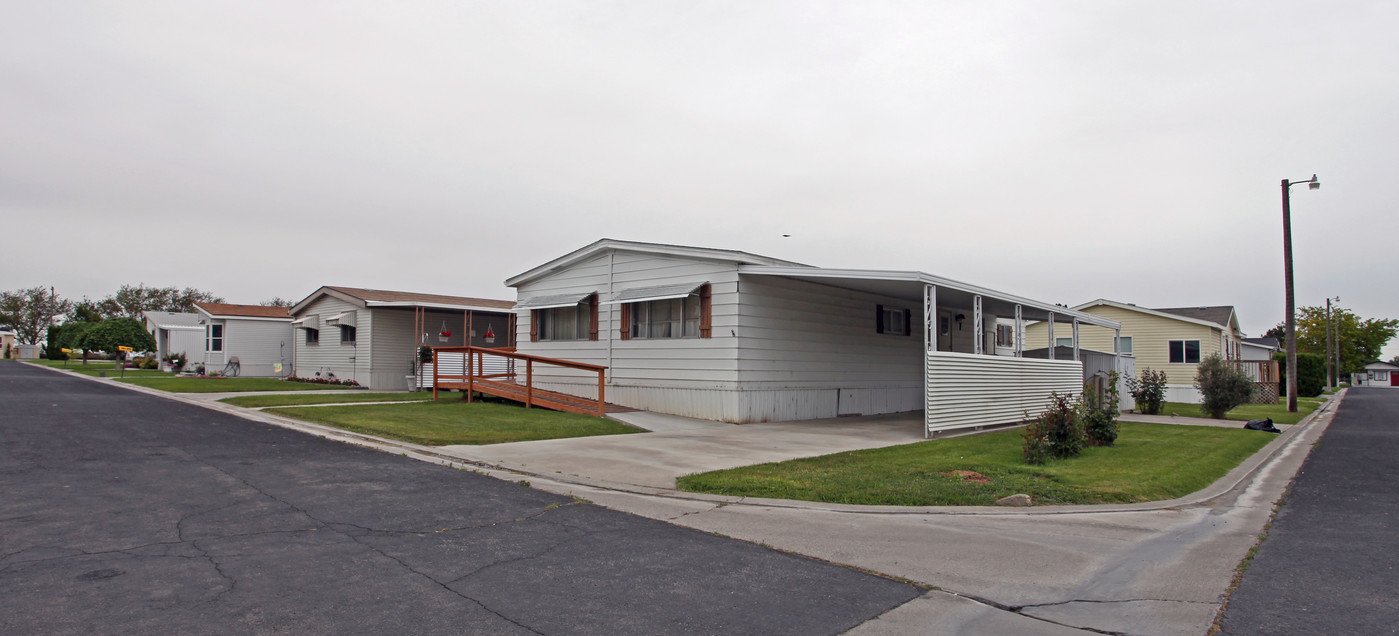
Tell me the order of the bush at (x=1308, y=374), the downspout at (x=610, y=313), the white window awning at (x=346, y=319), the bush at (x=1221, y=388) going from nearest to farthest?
1. the downspout at (x=610, y=313)
2. the bush at (x=1221, y=388)
3. the white window awning at (x=346, y=319)
4. the bush at (x=1308, y=374)

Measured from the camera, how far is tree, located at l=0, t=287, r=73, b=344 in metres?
85.0

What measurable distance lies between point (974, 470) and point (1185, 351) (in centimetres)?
2794

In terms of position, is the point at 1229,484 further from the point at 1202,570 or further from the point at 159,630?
the point at 159,630

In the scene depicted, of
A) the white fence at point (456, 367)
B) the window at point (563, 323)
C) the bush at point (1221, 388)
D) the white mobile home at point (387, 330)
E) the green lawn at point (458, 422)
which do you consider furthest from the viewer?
the white mobile home at point (387, 330)

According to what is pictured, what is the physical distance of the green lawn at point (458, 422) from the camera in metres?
12.1

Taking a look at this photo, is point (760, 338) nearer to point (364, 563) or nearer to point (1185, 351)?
point (364, 563)

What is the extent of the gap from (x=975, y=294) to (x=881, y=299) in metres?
4.85

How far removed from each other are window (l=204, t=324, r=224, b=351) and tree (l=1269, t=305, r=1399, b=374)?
7207 cm

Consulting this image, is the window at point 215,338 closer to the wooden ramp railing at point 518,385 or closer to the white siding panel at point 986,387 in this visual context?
the wooden ramp railing at point 518,385

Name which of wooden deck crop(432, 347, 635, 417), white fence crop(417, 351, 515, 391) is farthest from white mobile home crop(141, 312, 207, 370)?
wooden deck crop(432, 347, 635, 417)

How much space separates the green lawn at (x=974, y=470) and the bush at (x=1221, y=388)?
8.44 metres

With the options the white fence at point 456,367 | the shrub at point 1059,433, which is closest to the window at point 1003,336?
the white fence at point 456,367

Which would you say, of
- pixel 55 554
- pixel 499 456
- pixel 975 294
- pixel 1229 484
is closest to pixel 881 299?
pixel 975 294

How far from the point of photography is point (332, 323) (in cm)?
2806
